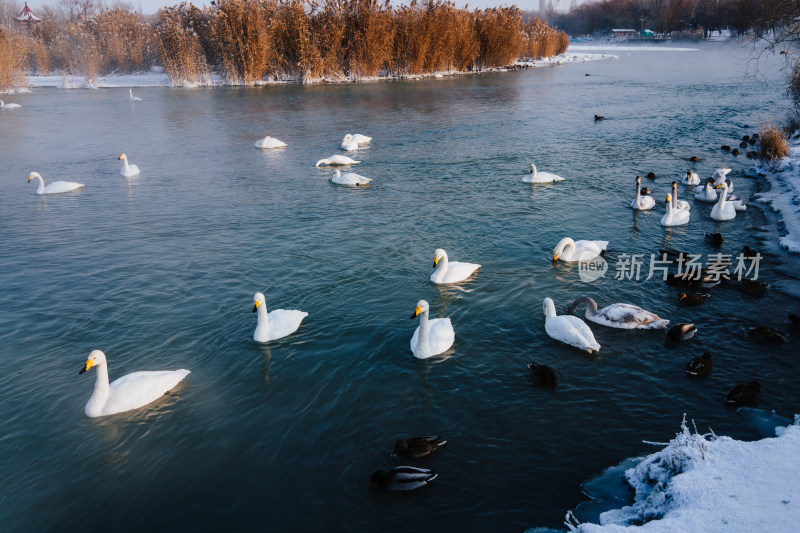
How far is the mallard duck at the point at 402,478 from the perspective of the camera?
21.0 feet

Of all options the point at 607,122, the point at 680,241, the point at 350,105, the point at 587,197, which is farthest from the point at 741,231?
the point at 350,105

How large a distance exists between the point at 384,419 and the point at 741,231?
457 inches

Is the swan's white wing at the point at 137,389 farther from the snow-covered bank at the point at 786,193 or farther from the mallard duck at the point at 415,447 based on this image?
the snow-covered bank at the point at 786,193

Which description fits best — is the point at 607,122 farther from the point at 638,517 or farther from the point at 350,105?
the point at 638,517

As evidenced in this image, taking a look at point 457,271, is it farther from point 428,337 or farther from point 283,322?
point 283,322

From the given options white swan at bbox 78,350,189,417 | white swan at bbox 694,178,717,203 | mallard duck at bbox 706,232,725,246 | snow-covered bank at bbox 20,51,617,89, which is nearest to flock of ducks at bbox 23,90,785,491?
white swan at bbox 78,350,189,417

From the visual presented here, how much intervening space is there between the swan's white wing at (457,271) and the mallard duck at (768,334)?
5.12 metres

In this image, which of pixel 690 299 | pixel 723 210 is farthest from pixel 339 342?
pixel 723 210

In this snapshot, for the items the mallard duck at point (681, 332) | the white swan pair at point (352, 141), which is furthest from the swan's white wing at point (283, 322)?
the white swan pair at point (352, 141)

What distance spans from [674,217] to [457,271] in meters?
6.94

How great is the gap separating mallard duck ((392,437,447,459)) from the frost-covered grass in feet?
5.80

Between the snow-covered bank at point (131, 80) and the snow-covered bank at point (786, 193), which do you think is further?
the snow-covered bank at point (131, 80)

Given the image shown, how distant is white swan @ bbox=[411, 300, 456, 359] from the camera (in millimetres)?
9164
